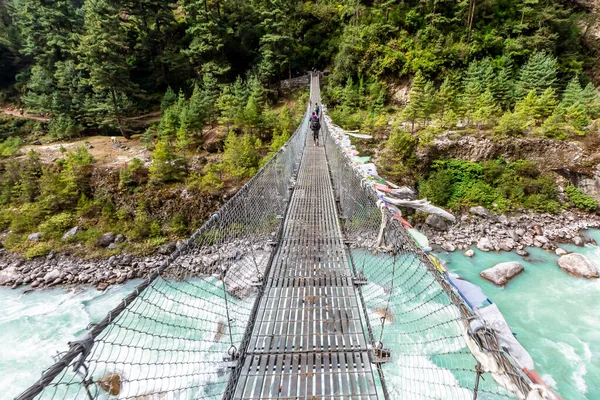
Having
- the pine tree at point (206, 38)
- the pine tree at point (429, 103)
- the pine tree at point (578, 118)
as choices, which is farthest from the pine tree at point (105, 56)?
the pine tree at point (578, 118)

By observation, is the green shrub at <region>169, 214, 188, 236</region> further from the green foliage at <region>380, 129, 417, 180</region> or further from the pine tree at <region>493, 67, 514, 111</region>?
the pine tree at <region>493, 67, 514, 111</region>

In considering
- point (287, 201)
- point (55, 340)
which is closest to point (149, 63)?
point (55, 340)

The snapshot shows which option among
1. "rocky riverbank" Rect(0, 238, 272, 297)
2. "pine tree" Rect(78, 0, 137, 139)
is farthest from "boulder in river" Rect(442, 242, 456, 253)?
"pine tree" Rect(78, 0, 137, 139)

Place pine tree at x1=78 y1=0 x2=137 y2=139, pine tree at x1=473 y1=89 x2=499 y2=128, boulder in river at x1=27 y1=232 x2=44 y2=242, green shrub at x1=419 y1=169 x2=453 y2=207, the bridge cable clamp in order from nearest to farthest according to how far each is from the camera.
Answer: the bridge cable clamp
boulder in river at x1=27 y1=232 x2=44 y2=242
green shrub at x1=419 y1=169 x2=453 y2=207
pine tree at x1=473 y1=89 x2=499 y2=128
pine tree at x1=78 y1=0 x2=137 y2=139

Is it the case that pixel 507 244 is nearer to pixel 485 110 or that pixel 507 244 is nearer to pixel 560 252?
pixel 560 252

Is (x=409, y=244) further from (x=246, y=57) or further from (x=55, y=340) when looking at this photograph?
(x=246, y=57)

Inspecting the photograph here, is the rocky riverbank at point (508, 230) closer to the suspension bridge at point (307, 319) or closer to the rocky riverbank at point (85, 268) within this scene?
the suspension bridge at point (307, 319)
